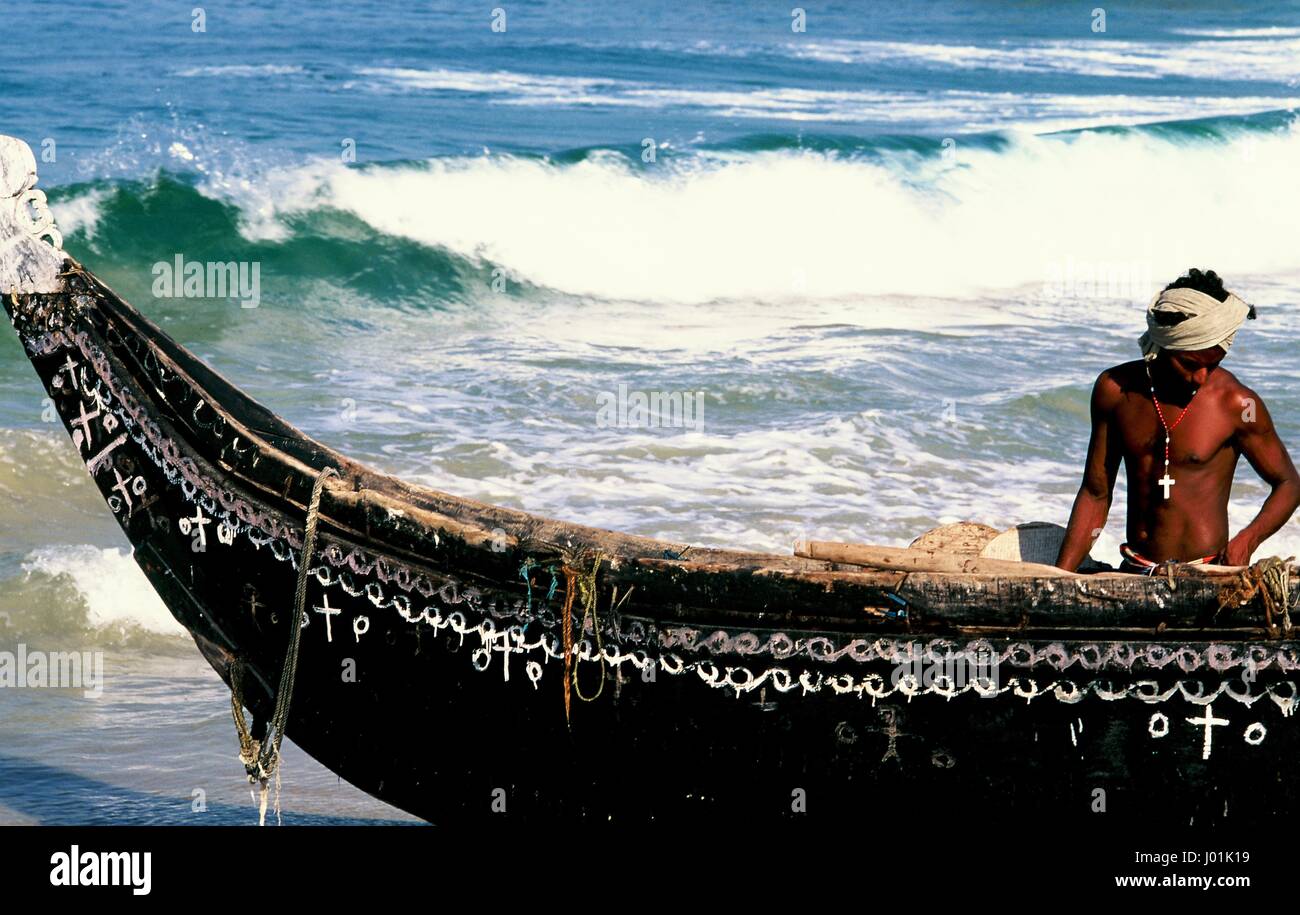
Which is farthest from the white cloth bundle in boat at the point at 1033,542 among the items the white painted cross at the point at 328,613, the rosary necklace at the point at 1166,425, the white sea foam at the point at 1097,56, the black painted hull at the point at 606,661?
the white sea foam at the point at 1097,56

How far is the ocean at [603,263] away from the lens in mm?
7359

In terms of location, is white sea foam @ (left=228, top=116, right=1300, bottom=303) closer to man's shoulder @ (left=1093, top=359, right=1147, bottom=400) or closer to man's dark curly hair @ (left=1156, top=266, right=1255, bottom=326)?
man's shoulder @ (left=1093, top=359, right=1147, bottom=400)

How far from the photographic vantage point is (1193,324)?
385 cm

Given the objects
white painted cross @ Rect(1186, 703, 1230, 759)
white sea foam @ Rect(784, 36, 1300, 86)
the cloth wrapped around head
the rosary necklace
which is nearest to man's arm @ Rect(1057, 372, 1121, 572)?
the rosary necklace

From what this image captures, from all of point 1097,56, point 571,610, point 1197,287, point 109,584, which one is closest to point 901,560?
point 571,610

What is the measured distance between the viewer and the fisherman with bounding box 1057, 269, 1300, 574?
391 centimetres

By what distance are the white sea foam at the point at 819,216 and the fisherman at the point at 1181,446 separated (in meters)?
9.64

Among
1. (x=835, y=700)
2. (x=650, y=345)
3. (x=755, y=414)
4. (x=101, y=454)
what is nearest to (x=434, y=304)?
(x=650, y=345)

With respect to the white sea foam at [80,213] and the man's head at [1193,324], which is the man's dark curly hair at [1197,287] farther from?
the white sea foam at [80,213]

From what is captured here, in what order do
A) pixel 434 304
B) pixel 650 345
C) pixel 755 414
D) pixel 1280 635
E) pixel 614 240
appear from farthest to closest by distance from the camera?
pixel 614 240 → pixel 434 304 → pixel 650 345 → pixel 755 414 → pixel 1280 635

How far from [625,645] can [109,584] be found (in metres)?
3.55
